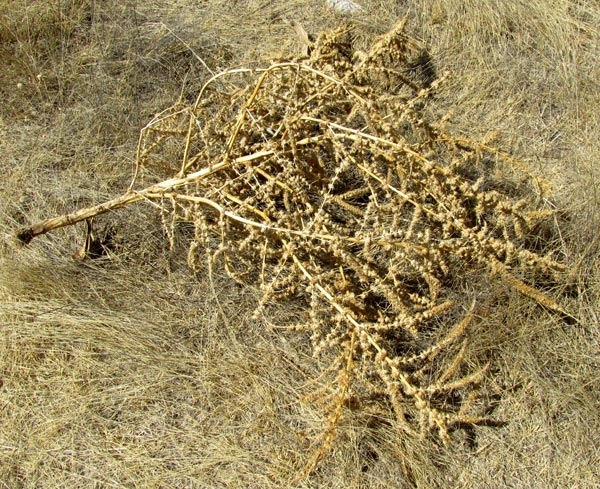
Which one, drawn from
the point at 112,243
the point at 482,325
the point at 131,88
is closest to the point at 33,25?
the point at 131,88

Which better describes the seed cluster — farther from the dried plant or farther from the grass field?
the grass field

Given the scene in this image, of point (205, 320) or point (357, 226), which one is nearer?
point (205, 320)

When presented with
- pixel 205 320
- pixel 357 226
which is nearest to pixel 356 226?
pixel 357 226

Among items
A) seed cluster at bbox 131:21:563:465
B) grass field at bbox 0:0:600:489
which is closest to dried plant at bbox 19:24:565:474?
seed cluster at bbox 131:21:563:465

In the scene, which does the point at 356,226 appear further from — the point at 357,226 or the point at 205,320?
the point at 205,320

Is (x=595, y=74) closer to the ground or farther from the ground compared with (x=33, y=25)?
farther from the ground

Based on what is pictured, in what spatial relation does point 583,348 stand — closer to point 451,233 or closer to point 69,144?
point 451,233

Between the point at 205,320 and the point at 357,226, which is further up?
the point at 357,226
